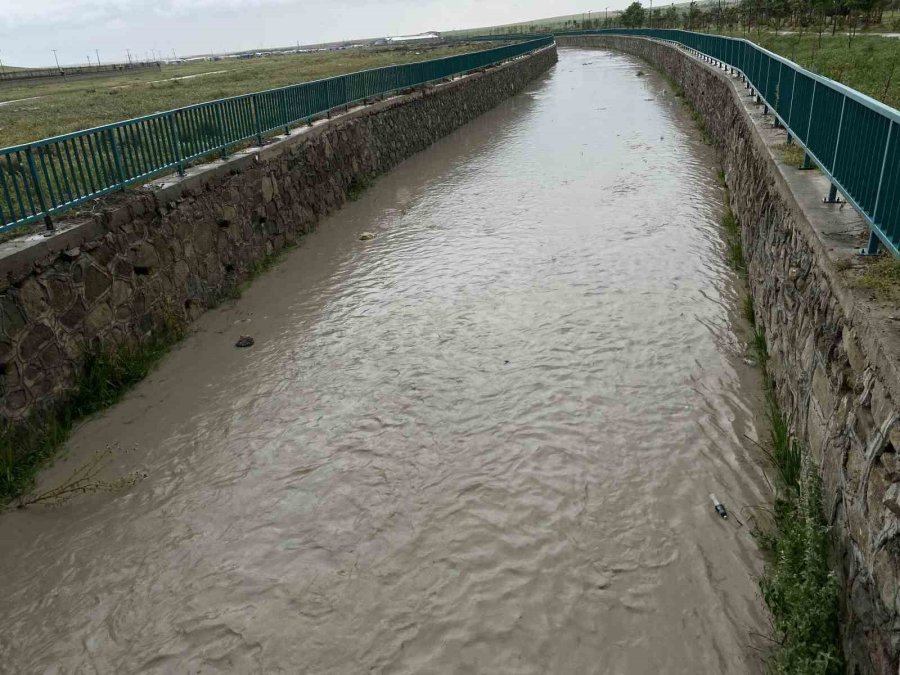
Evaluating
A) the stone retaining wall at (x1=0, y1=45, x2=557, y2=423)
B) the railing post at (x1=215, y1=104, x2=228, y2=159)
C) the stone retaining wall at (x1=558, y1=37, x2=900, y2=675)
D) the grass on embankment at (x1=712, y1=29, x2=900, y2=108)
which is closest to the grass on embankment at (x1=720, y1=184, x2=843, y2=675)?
the stone retaining wall at (x1=558, y1=37, x2=900, y2=675)

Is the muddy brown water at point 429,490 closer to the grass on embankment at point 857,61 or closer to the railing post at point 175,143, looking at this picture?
the railing post at point 175,143

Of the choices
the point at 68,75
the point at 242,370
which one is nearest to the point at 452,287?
the point at 242,370

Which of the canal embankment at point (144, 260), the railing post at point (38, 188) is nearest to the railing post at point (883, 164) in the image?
the canal embankment at point (144, 260)

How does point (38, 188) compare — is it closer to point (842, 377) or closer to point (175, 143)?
point (175, 143)

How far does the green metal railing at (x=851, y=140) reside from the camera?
4.23 metres

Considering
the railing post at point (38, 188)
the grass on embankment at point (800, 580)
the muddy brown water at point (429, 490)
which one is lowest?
the muddy brown water at point (429, 490)

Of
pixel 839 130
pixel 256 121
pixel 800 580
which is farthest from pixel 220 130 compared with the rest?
pixel 800 580

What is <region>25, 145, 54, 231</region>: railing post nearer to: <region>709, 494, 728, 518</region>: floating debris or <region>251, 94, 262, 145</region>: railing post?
<region>251, 94, 262, 145</region>: railing post

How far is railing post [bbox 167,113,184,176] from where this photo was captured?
349 inches

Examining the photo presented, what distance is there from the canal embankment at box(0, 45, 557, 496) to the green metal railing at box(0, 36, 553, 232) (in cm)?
22

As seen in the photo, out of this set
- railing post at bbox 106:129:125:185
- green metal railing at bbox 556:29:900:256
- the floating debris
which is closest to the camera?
green metal railing at bbox 556:29:900:256

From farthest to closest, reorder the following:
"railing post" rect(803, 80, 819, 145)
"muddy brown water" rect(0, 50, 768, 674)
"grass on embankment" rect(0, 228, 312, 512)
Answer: "railing post" rect(803, 80, 819, 145) → "grass on embankment" rect(0, 228, 312, 512) → "muddy brown water" rect(0, 50, 768, 674)

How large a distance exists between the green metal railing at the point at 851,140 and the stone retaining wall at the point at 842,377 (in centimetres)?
27

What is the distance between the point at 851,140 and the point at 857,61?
16455 mm
